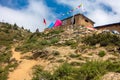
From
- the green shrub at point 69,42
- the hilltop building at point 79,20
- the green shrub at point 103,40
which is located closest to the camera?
the green shrub at point 103,40

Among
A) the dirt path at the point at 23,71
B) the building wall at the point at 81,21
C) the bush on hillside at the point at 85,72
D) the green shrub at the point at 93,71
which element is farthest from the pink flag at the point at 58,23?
the green shrub at the point at 93,71

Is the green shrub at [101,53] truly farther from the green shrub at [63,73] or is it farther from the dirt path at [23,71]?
the dirt path at [23,71]

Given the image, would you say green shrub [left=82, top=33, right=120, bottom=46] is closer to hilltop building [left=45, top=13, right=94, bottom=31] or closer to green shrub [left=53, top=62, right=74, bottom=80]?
green shrub [left=53, top=62, right=74, bottom=80]

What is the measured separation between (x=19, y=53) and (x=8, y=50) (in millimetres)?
3211

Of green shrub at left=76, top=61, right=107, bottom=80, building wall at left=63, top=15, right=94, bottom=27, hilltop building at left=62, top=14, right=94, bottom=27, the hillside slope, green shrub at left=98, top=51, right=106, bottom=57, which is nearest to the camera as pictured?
green shrub at left=76, top=61, right=107, bottom=80

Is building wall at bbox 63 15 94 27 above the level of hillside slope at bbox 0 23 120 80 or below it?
above

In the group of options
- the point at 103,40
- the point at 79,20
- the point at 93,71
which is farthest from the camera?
the point at 79,20

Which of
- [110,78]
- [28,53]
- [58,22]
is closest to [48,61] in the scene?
[28,53]

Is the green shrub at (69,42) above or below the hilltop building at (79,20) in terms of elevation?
below

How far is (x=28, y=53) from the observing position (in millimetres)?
31703

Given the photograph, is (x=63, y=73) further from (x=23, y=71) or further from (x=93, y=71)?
(x=23, y=71)

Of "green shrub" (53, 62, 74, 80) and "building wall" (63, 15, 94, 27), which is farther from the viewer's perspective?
"building wall" (63, 15, 94, 27)

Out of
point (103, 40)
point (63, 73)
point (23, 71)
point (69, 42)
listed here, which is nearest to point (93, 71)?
point (63, 73)

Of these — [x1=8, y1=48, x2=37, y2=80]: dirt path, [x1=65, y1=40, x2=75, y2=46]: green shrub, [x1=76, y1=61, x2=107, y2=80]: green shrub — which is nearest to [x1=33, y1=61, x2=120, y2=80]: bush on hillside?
[x1=76, y1=61, x2=107, y2=80]: green shrub
